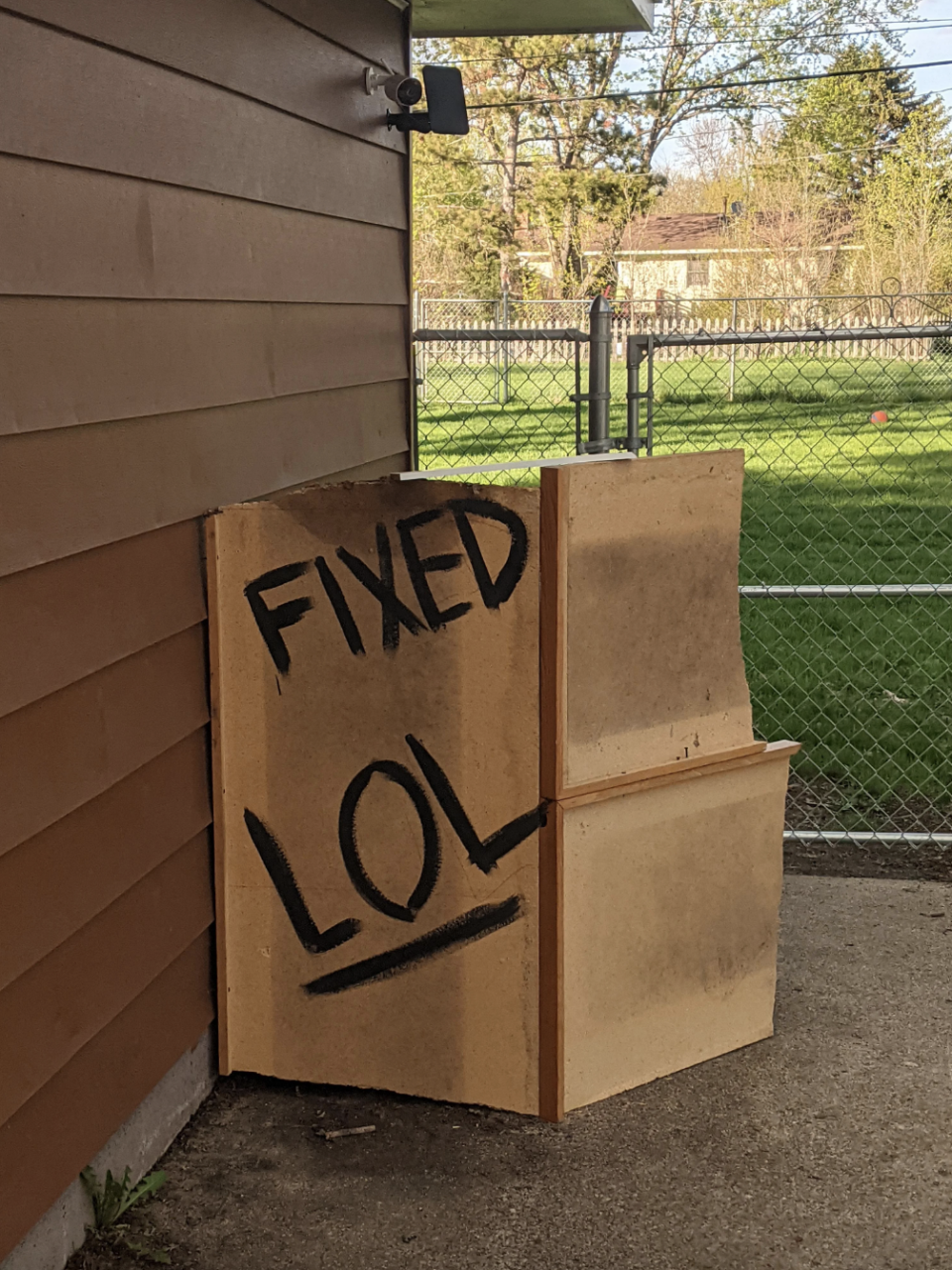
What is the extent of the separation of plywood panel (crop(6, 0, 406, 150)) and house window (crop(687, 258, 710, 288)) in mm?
36032

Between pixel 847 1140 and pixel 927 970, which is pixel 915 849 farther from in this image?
pixel 847 1140

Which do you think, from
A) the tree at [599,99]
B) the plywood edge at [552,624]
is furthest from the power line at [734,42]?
the plywood edge at [552,624]

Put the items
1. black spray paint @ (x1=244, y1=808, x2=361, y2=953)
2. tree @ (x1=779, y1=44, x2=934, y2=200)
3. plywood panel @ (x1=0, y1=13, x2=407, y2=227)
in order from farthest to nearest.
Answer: tree @ (x1=779, y1=44, x2=934, y2=200) < black spray paint @ (x1=244, y1=808, x2=361, y2=953) < plywood panel @ (x1=0, y1=13, x2=407, y2=227)

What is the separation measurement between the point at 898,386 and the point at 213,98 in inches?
536

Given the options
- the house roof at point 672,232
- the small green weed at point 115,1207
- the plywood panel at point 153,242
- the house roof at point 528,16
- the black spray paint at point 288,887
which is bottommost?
the small green weed at point 115,1207

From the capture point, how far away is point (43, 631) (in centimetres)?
223

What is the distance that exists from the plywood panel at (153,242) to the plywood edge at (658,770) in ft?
4.21

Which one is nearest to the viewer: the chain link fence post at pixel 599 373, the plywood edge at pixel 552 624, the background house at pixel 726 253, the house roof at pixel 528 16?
the plywood edge at pixel 552 624

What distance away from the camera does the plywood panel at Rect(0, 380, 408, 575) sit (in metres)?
2.17

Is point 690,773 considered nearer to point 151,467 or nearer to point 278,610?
point 278,610

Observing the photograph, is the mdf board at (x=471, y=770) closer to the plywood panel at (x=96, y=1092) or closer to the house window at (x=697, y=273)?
the plywood panel at (x=96, y=1092)

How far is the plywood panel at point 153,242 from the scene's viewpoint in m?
2.15

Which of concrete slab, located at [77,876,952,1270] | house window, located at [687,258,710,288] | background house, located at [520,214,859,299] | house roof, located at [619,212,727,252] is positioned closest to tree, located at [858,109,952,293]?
background house, located at [520,214,859,299]

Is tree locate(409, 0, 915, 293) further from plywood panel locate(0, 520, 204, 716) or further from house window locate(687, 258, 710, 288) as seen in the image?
plywood panel locate(0, 520, 204, 716)
